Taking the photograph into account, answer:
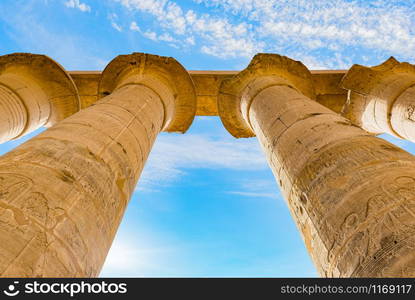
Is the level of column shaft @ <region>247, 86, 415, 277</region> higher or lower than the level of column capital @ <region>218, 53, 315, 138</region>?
lower

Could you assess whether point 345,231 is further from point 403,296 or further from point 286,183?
point 286,183

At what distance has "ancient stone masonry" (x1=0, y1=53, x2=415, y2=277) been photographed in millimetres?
2783

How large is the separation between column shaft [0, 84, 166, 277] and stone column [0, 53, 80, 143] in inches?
136

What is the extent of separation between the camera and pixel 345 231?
3123 mm

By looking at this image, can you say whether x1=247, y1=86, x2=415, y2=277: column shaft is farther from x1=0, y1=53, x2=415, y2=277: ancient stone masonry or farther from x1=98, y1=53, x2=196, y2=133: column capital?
x1=98, y1=53, x2=196, y2=133: column capital

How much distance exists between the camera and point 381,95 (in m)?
8.62

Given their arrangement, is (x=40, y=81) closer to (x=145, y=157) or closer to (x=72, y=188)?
(x=145, y=157)

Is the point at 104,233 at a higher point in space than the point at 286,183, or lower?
lower

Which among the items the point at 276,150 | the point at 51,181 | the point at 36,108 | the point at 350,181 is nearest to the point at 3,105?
the point at 36,108

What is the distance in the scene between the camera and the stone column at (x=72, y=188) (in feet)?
8.77

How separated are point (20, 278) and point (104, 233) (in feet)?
4.24

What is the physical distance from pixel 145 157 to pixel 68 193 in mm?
2298

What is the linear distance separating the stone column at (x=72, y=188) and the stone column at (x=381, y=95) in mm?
5864

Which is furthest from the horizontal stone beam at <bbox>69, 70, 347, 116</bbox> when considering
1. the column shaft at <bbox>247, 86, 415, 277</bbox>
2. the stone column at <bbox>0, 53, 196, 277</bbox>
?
the column shaft at <bbox>247, 86, 415, 277</bbox>
